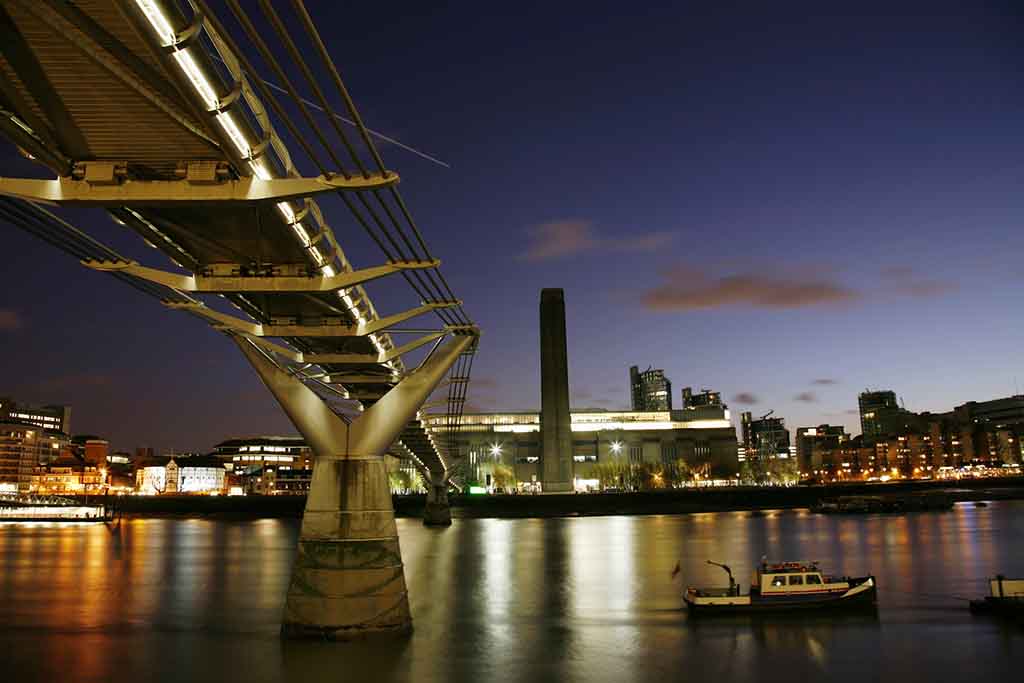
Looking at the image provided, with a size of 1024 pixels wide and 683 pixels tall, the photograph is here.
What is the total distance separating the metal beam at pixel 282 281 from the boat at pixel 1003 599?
24.9 m

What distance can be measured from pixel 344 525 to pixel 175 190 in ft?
39.8

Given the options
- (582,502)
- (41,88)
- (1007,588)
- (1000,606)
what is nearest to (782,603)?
(1000,606)

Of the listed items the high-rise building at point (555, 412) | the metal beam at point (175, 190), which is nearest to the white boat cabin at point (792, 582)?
the metal beam at point (175, 190)

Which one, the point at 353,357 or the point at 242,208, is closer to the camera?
the point at 242,208

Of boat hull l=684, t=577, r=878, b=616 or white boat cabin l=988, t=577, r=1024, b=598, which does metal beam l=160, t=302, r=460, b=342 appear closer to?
boat hull l=684, t=577, r=878, b=616

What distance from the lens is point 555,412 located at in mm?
128500

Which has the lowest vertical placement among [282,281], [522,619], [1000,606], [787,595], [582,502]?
[582,502]

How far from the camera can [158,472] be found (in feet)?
622

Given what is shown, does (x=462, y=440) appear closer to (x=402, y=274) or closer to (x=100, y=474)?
(x=100, y=474)

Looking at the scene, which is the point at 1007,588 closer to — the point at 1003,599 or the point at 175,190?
the point at 1003,599

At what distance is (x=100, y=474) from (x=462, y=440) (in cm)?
9367

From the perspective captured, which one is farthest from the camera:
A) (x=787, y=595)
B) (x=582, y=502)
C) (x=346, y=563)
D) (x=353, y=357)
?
(x=582, y=502)

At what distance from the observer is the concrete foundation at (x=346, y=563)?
23.1 meters

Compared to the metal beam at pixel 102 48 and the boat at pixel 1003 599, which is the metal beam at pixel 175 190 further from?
the boat at pixel 1003 599
